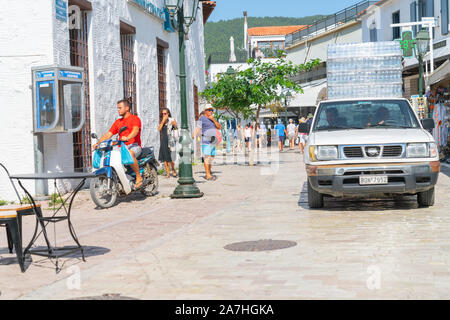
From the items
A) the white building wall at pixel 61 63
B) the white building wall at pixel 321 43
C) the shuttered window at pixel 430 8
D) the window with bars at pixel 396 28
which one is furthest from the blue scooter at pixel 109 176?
the white building wall at pixel 321 43

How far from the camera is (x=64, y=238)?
892 centimetres

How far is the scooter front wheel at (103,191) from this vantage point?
11.7m

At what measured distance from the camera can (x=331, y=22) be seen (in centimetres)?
4469

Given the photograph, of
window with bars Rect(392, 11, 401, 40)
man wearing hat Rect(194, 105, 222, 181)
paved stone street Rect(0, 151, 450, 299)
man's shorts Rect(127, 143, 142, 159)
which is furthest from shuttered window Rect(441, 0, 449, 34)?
man's shorts Rect(127, 143, 142, 159)

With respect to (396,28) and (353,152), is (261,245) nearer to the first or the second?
(353,152)

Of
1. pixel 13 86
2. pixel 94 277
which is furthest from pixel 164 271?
pixel 13 86

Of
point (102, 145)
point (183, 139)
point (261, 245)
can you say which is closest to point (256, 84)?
point (183, 139)

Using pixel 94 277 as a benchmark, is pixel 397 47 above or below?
above

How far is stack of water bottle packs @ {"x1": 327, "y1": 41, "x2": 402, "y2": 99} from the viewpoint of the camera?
16.8m

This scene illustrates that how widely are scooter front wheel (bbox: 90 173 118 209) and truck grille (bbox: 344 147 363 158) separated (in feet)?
14.1

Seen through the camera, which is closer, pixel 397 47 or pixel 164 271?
pixel 164 271
